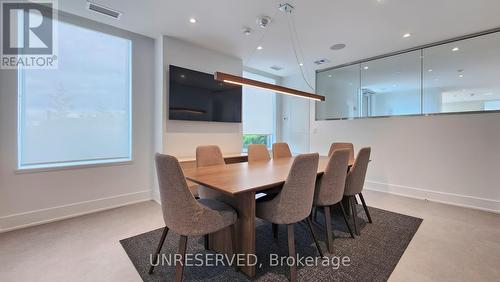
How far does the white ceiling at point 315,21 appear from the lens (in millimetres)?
2592

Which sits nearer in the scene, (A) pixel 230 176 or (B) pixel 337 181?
(A) pixel 230 176

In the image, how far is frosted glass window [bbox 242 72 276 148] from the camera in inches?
208

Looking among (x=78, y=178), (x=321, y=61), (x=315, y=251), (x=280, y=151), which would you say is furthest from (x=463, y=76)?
(x=78, y=178)

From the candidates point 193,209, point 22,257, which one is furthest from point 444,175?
point 22,257

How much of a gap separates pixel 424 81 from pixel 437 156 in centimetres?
129

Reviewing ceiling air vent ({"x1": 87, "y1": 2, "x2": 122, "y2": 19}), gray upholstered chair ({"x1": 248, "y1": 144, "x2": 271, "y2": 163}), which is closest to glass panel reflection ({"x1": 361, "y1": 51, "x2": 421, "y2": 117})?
gray upholstered chair ({"x1": 248, "y1": 144, "x2": 271, "y2": 163})

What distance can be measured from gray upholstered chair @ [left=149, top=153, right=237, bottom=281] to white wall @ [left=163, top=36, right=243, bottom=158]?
2093 mm

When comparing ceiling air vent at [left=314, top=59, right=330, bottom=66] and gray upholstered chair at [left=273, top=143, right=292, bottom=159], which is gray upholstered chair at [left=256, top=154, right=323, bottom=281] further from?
ceiling air vent at [left=314, top=59, right=330, bottom=66]

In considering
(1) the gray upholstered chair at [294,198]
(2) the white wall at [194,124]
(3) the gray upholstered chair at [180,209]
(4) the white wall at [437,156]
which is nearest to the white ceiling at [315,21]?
(2) the white wall at [194,124]

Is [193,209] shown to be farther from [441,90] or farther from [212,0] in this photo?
[441,90]

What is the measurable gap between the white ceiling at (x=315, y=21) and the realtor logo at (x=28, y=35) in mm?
281

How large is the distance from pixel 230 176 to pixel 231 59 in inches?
122

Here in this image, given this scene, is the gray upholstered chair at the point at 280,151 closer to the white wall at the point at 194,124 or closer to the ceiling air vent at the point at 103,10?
the white wall at the point at 194,124

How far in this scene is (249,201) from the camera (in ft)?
5.71
